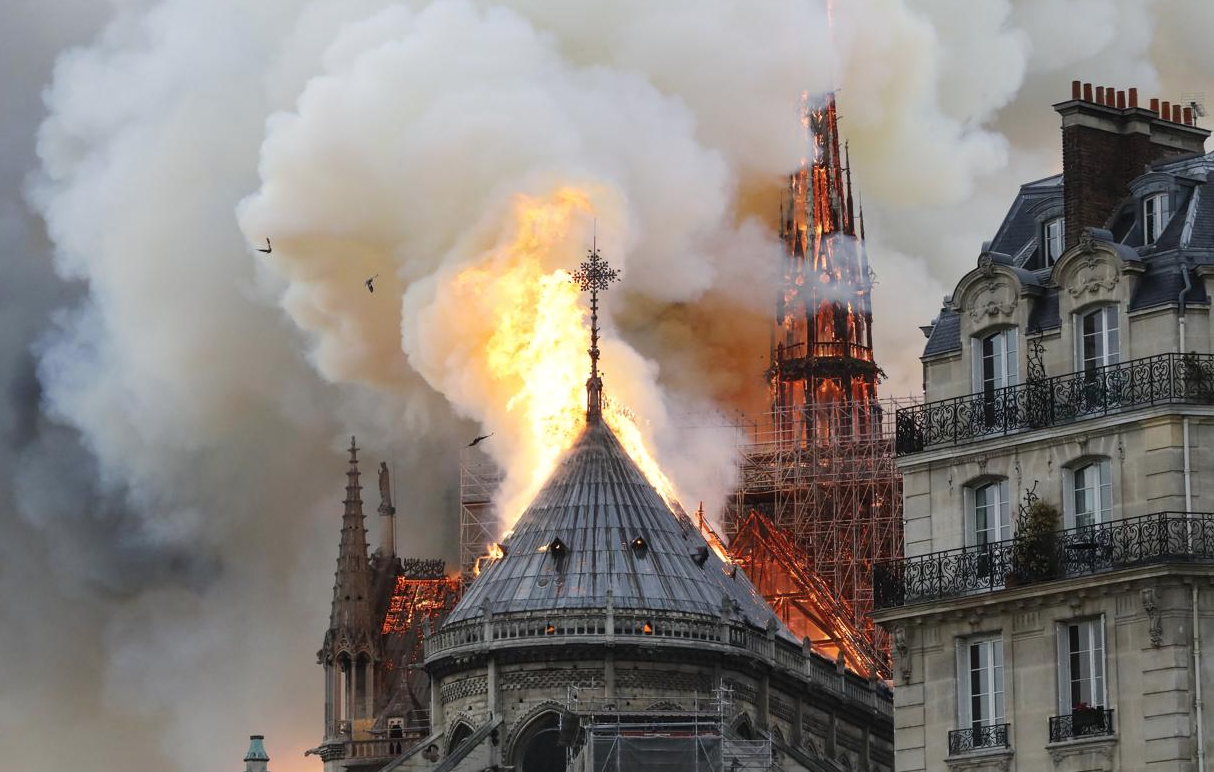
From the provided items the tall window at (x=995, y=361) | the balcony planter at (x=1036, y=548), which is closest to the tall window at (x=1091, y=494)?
the balcony planter at (x=1036, y=548)

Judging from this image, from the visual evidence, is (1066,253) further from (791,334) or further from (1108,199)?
(791,334)

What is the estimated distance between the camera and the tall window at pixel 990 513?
66688mm

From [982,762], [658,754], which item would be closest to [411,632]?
[658,754]

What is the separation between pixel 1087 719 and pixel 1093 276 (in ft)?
26.8

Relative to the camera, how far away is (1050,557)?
6488 cm

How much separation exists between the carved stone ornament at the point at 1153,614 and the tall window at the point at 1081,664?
4.04 ft

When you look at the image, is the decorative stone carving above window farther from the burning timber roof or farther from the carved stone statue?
the carved stone statue

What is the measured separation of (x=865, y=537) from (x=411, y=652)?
15.2 meters

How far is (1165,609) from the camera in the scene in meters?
62.6

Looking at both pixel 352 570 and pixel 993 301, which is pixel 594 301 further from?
pixel 993 301

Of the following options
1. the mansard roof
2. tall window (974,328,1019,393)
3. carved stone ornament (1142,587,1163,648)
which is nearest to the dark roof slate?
the mansard roof

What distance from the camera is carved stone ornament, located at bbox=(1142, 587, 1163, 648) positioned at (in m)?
62.4

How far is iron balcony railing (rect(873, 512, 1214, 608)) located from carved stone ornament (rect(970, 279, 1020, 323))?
4.38 metres

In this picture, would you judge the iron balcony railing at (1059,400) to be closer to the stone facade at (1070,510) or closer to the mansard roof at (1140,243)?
the stone facade at (1070,510)
